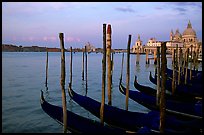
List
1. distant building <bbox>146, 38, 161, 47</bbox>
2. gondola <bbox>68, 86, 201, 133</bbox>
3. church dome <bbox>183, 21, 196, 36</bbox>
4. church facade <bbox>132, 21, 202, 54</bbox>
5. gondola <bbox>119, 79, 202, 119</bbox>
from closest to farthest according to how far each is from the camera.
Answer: gondola <bbox>68, 86, 201, 133</bbox>
gondola <bbox>119, 79, 202, 119</bbox>
church facade <bbox>132, 21, 202, 54</bbox>
church dome <bbox>183, 21, 196, 36</bbox>
distant building <bbox>146, 38, 161, 47</bbox>

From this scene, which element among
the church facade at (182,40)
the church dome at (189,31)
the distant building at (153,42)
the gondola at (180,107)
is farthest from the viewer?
the distant building at (153,42)

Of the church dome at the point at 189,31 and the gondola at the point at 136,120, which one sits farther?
the church dome at the point at 189,31

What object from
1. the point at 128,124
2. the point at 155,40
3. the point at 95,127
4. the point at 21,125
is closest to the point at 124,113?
the point at 128,124

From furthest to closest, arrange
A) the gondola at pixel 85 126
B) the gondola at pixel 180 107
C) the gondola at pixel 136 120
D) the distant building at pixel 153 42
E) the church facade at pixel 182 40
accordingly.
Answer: the distant building at pixel 153 42 → the church facade at pixel 182 40 → the gondola at pixel 180 107 → the gondola at pixel 85 126 → the gondola at pixel 136 120

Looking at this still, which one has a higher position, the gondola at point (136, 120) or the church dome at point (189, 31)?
the church dome at point (189, 31)

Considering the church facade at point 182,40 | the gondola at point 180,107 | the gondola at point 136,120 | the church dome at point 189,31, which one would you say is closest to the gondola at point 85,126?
the gondola at point 136,120

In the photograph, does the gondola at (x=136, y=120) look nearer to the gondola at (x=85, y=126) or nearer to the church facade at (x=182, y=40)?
the gondola at (x=85, y=126)

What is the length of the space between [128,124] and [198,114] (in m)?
1.89

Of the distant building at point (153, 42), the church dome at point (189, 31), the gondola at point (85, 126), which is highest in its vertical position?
the church dome at point (189, 31)

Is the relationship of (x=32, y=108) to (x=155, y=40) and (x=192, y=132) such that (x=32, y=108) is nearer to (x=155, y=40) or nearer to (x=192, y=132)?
(x=192, y=132)

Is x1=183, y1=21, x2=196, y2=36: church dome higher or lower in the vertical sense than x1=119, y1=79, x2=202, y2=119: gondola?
higher

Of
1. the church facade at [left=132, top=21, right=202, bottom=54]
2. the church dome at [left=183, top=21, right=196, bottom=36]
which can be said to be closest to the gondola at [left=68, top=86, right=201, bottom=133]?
the church facade at [left=132, top=21, right=202, bottom=54]

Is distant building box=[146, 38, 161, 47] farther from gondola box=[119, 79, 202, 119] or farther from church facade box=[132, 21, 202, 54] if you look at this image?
gondola box=[119, 79, 202, 119]

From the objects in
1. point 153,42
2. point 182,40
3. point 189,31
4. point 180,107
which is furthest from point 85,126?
point 153,42
